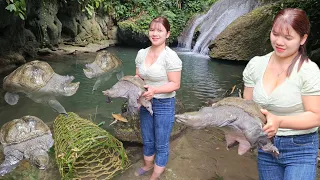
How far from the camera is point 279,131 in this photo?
1.59 metres

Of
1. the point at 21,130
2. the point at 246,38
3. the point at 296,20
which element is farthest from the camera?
the point at 246,38

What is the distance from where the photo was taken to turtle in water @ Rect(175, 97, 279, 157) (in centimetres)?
146

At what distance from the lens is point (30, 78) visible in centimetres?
307

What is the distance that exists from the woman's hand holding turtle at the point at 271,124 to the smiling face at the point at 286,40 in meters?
0.31

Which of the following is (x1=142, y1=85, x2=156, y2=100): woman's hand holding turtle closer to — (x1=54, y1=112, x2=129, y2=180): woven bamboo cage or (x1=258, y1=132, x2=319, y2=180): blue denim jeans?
(x1=54, y1=112, x2=129, y2=180): woven bamboo cage

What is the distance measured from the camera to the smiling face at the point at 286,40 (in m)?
1.44

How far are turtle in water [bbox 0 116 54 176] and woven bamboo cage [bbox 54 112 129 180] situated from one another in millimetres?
231

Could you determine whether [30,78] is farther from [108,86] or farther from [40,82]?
[108,86]

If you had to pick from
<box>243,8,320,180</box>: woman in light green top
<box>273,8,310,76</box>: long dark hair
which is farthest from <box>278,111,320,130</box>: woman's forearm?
<box>273,8,310,76</box>: long dark hair

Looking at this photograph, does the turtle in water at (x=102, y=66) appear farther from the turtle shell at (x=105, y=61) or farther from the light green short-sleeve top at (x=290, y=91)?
the light green short-sleeve top at (x=290, y=91)

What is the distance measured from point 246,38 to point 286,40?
308 inches

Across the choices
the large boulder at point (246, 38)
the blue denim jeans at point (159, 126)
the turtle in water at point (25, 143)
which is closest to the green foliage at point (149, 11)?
the large boulder at point (246, 38)

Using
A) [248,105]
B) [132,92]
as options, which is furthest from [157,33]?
[248,105]

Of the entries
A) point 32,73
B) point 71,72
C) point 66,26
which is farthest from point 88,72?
point 66,26
